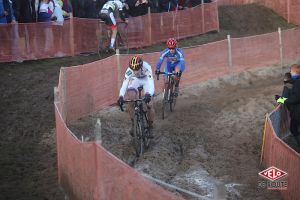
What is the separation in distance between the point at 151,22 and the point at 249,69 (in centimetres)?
399

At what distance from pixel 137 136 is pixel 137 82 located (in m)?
1.21

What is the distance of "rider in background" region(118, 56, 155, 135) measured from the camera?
11.2 metres

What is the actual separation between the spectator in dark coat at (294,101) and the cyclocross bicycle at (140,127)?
2.76 m

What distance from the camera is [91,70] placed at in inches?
556

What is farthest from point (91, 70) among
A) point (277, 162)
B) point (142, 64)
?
point (277, 162)

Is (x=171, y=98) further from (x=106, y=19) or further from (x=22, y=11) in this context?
(x=22, y=11)

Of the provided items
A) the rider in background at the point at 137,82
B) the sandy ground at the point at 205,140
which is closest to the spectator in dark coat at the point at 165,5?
the sandy ground at the point at 205,140

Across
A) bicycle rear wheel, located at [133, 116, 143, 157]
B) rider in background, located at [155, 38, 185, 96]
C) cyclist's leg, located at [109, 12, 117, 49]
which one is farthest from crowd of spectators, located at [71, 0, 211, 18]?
bicycle rear wheel, located at [133, 116, 143, 157]

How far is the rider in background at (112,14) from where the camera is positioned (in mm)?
18234

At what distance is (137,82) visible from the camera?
11.8 m

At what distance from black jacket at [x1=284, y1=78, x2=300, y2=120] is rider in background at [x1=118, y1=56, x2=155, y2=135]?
2.71m

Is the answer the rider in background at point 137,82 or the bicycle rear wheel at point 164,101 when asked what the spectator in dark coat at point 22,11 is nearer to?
the bicycle rear wheel at point 164,101

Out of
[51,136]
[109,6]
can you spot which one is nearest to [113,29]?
[109,6]

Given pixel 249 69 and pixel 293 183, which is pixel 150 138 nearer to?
pixel 293 183
